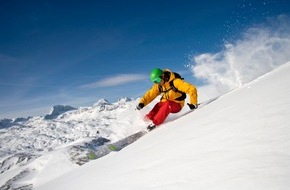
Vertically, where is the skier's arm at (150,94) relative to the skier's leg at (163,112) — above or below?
above

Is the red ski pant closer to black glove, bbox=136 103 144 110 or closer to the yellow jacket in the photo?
the yellow jacket

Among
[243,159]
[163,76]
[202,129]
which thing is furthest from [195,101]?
[243,159]

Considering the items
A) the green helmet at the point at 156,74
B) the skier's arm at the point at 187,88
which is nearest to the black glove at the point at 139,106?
the green helmet at the point at 156,74

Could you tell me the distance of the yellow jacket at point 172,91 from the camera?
991 centimetres

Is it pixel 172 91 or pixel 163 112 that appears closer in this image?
pixel 163 112

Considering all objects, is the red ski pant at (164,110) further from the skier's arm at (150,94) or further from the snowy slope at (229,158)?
the snowy slope at (229,158)

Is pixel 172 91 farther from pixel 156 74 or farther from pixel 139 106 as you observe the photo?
pixel 139 106

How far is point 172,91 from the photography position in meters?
10.8

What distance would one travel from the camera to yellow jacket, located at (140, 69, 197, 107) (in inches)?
390

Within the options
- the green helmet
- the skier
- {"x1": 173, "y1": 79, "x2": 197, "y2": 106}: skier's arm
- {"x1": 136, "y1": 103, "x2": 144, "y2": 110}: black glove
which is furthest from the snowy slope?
{"x1": 136, "y1": 103, "x2": 144, "y2": 110}: black glove

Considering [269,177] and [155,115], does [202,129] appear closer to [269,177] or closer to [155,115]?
[269,177]

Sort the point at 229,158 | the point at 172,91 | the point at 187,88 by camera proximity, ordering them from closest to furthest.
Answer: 1. the point at 229,158
2. the point at 187,88
3. the point at 172,91

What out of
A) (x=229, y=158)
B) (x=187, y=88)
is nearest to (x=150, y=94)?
(x=187, y=88)

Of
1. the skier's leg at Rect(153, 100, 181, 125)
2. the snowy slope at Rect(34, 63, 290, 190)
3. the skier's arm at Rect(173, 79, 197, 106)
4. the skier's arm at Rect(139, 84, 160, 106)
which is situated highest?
the skier's arm at Rect(139, 84, 160, 106)
